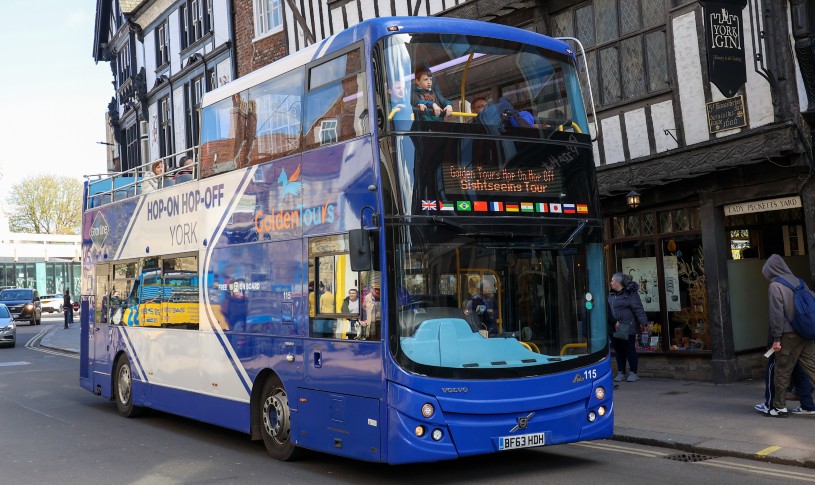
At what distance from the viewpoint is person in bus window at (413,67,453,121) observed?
8.13 m

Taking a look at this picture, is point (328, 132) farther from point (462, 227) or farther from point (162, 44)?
point (162, 44)

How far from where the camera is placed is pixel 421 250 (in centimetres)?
794

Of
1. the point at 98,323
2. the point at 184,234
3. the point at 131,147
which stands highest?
the point at 131,147

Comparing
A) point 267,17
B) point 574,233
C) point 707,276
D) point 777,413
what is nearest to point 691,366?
point 707,276

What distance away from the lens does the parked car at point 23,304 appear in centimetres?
4878

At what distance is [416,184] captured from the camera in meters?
7.95

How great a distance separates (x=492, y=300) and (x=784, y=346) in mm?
4671

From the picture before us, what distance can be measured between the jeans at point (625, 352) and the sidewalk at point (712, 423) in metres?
0.51

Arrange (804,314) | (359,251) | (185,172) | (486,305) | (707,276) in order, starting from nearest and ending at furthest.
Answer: (359,251) → (486,305) → (804,314) → (185,172) → (707,276)

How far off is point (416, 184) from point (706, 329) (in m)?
8.78

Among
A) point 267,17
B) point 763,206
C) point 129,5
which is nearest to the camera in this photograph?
point 763,206

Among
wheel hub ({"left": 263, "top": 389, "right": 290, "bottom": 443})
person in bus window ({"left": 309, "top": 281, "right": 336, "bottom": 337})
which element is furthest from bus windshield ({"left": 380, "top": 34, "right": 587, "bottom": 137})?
wheel hub ({"left": 263, "top": 389, "right": 290, "bottom": 443})

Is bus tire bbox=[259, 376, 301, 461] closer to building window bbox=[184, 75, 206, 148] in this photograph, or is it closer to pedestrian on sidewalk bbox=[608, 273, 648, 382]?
pedestrian on sidewalk bbox=[608, 273, 648, 382]

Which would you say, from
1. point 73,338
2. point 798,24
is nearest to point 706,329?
point 798,24
